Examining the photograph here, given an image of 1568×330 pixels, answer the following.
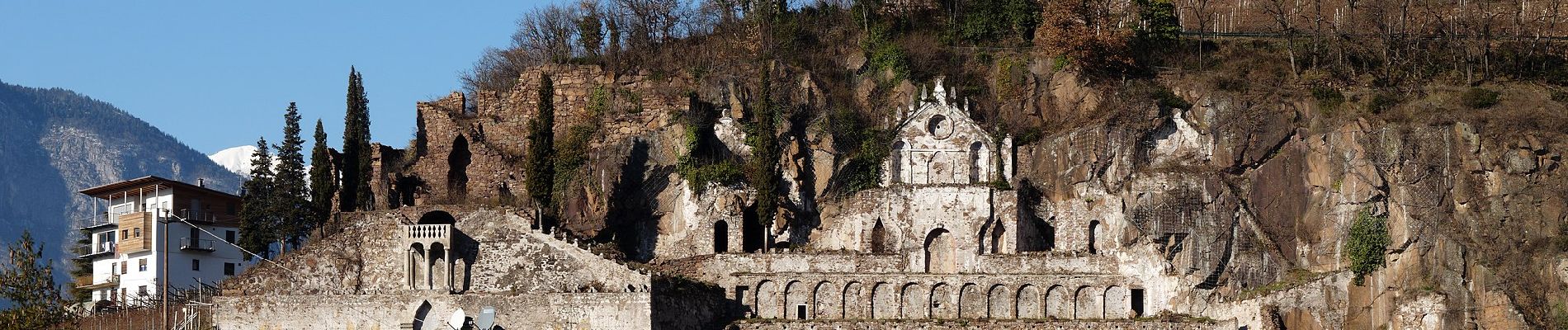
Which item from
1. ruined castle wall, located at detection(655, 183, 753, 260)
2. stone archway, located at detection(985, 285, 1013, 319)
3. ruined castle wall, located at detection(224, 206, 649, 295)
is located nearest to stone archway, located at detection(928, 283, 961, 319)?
stone archway, located at detection(985, 285, 1013, 319)

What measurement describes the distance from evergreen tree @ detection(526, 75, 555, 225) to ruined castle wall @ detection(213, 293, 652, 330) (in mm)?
4802

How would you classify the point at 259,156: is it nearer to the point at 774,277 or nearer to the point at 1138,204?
the point at 774,277

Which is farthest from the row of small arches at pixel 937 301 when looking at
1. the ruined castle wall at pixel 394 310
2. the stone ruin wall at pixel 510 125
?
the stone ruin wall at pixel 510 125

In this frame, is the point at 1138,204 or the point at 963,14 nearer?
the point at 1138,204

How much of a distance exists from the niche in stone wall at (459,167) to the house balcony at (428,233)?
708 cm

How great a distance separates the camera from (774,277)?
269ft

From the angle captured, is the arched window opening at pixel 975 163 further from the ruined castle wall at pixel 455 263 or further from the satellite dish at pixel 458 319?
the satellite dish at pixel 458 319

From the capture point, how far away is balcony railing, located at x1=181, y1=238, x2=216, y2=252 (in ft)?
323

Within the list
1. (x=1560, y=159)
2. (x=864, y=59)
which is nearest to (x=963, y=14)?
(x=864, y=59)

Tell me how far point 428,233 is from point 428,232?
0.06 metres

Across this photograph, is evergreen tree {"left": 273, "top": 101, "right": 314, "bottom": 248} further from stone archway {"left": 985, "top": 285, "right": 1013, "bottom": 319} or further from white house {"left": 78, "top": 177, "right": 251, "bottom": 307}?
stone archway {"left": 985, "top": 285, "right": 1013, "bottom": 319}

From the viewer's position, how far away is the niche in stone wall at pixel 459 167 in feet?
286

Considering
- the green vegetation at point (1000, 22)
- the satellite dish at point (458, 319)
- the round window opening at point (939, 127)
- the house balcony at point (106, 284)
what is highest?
the green vegetation at point (1000, 22)

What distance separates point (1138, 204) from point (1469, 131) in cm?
1200
